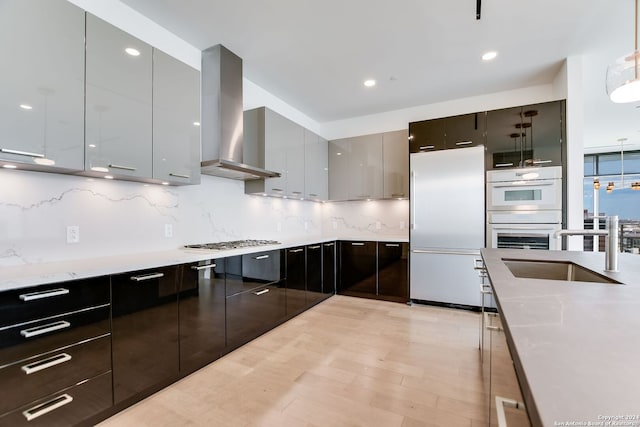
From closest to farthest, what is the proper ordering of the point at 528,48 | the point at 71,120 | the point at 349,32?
the point at 71,120 < the point at 349,32 < the point at 528,48

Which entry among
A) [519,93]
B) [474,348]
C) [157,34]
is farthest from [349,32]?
[474,348]

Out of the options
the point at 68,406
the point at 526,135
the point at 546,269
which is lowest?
the point at 68,406

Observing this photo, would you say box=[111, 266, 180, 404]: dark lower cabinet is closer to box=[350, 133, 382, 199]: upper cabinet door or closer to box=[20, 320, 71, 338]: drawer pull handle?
box=[20, 320, 71, 338]: drawer pull handle

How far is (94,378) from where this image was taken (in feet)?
5.18

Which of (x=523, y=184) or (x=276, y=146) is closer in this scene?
(x=523, y=184)

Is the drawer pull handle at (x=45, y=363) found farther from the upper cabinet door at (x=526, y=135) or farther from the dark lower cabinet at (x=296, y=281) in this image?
the upper cabinet door at (x=526, y=135)

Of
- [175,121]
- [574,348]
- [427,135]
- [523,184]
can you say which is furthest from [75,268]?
[523,184]

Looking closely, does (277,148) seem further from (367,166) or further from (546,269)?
(546,269)

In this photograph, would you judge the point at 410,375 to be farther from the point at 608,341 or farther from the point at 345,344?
the point at 608,341

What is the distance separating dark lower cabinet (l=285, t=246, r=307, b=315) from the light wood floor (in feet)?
0.96

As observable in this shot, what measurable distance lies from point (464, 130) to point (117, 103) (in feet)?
11.7

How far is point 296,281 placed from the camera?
3.33 metres

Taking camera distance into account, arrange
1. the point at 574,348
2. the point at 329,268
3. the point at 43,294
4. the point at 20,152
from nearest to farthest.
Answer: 1. the point at 574,348
2. the point at 43,294
3. the point at 20,152
4. the point at 329,268

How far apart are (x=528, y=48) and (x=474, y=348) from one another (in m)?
2.83
